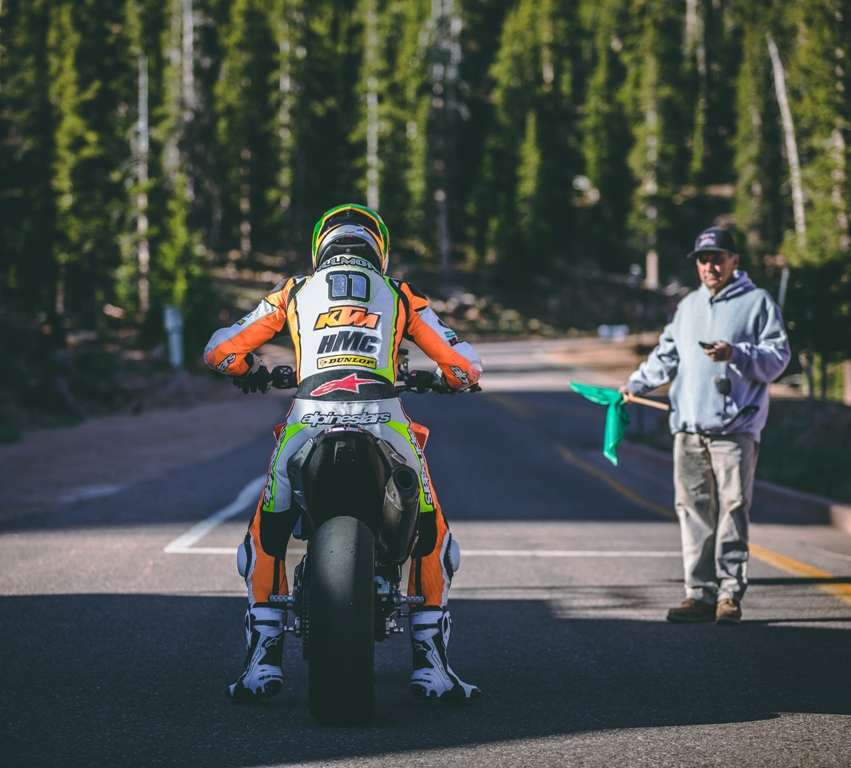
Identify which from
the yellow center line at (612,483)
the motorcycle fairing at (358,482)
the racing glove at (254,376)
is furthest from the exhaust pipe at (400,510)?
the yellow center line at (612,483)

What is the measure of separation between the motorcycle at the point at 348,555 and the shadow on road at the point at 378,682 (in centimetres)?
22

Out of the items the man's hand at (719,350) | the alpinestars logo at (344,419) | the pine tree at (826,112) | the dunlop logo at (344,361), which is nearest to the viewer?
the alpinestars logo at (344,419)

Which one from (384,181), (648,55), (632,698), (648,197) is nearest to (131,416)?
(632,698)

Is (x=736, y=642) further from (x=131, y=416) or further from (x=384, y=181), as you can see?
(x=384, y=181)

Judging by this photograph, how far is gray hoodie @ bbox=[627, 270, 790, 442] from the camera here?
6152 mm

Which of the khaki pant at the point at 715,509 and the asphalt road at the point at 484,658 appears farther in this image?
the khaki pant at the point at 715,509

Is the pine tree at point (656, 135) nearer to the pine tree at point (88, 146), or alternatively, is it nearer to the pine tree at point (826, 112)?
the pine tree at point (826, 112)

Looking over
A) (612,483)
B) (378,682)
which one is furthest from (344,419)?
(612,483)

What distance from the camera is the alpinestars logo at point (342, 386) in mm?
4086

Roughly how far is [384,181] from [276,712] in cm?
6236

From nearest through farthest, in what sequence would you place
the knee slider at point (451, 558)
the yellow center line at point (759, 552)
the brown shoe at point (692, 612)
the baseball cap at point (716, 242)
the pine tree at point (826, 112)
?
the knee slider at point (451, 558) < the brown shoe at point (692, 612) < the baseball cap at point (716, 242) < the yellow center line at point (759, 552) < the pine tree at point (826, 112)

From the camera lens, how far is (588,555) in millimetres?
8219

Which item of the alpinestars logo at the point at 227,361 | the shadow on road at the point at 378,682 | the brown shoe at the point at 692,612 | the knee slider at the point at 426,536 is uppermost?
the alpinestars logo at the point at 227,361

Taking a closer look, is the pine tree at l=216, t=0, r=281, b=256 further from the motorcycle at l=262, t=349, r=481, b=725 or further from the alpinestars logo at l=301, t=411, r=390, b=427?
the motorcycle at l=262, t=349, r=481, b=725
